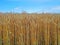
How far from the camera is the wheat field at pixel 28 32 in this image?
5.36m

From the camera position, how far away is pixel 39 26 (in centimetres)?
563

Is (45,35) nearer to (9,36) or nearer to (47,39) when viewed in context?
(47,39)

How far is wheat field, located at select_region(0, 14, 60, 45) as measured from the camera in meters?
5.36

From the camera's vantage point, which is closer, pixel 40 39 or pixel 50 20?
pixel 40 39

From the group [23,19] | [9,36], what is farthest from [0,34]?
[23,19]

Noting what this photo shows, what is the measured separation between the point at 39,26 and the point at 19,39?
629 millimetres

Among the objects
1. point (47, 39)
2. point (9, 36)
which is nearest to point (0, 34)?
point (9, 36)

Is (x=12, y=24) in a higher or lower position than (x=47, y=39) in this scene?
higher

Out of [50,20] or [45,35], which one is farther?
[50,20]

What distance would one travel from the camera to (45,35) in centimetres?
548

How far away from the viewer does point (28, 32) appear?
17.9ft

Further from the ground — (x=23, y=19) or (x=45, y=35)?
(x=23, y=19)

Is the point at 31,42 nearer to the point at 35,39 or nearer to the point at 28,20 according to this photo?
the point at 35,39

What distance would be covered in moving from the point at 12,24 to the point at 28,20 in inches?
16.0
